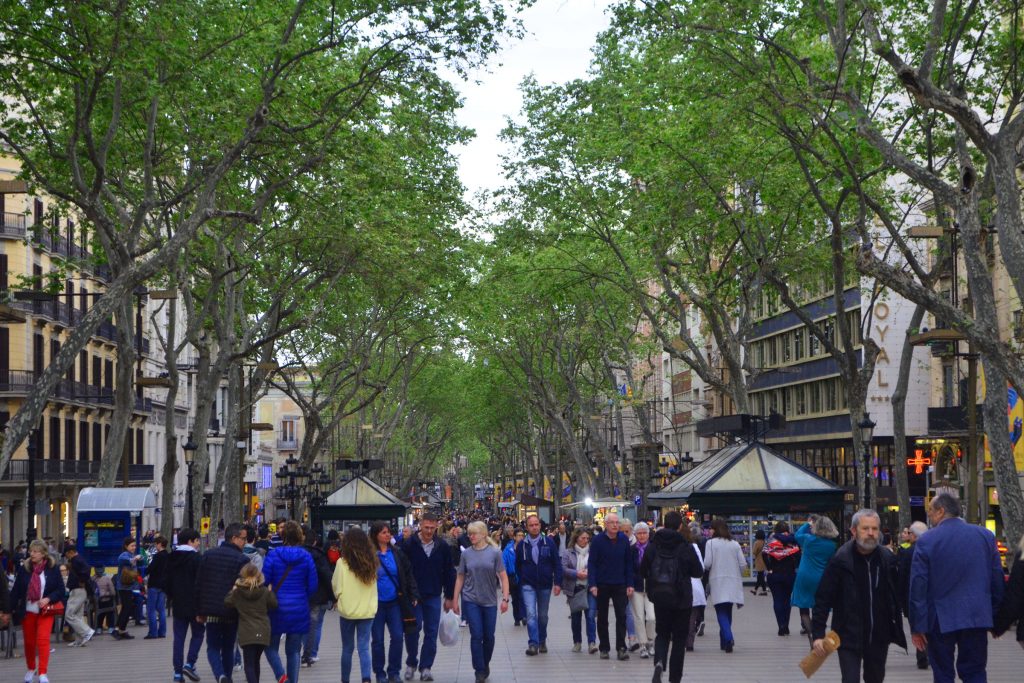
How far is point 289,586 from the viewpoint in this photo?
13.6 m

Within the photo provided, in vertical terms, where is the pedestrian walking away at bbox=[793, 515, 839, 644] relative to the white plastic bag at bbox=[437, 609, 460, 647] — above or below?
above

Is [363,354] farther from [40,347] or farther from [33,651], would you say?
[33,651]

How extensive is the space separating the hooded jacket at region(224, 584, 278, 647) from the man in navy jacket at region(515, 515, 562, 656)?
5.65 meters

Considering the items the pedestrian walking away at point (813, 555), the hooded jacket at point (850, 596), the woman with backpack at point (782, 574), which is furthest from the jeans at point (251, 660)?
the woman with backpack at point (782, 574)

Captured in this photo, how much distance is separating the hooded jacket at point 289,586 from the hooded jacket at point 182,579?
2461mm

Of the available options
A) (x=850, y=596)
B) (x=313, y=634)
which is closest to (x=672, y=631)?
(x=850, y=596)

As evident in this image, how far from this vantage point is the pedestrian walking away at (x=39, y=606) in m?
15.7

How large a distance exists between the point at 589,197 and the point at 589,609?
779 inches

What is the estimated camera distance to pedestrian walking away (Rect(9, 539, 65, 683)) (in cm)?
1569

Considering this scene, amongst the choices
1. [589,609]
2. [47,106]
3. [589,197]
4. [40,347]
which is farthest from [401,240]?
[40,347]

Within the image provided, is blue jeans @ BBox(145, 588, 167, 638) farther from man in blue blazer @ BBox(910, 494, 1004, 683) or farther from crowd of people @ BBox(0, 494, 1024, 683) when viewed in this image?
man in blue blazer @ BBox(910, 494, 1004, 683)

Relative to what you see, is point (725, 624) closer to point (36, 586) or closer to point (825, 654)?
point (36, 586)

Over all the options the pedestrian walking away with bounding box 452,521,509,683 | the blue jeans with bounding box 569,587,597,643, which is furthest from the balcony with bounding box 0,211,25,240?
the pedestrian walking away with bounding box 452,521,509,683

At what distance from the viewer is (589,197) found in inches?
1447
